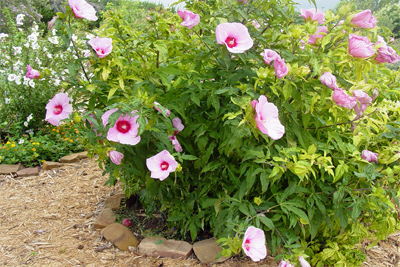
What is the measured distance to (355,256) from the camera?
2.07 m

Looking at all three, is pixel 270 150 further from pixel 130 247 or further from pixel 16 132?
pixel 16 132

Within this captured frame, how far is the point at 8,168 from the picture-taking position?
3414mm

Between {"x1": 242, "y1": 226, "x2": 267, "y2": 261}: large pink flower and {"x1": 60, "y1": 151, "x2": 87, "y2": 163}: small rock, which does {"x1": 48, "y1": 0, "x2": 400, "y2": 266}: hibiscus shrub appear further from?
{"x1": 60, "y1": 151, "x2": 87, "y2": 163}: small rock

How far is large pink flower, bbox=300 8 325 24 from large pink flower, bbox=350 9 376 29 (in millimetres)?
260

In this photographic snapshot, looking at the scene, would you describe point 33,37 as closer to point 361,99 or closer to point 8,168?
point 8,168

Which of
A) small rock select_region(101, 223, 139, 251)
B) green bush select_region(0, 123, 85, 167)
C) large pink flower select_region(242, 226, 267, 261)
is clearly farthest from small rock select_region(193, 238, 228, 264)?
green bush select_region(0, 123, 85, 167)

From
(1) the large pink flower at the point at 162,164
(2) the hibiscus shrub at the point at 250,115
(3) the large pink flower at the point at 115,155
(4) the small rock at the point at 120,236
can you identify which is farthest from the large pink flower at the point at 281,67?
(4) the small rock at the point at 120,236

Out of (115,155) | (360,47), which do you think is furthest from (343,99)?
(115,155)

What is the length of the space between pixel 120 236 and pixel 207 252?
59cm

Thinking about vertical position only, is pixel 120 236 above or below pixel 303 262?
below

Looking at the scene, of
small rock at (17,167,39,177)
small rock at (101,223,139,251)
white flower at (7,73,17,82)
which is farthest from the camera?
white flower at (7,73,17,82)

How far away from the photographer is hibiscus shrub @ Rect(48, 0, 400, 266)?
1.54m

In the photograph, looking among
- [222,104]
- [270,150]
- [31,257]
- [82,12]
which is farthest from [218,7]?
[31,257]

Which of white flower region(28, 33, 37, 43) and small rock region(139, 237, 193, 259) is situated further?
white flower region(28, 33, 37, 43)
